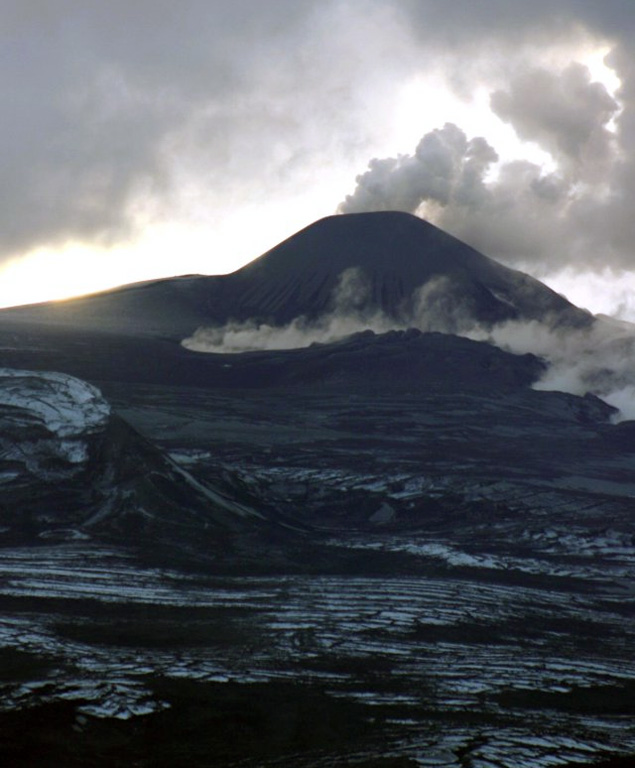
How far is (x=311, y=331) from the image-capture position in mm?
121688

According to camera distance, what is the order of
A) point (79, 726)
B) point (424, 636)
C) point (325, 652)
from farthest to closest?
point (424, 636) < point (325, 652) < point (79, 726)

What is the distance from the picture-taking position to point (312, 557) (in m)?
44.0

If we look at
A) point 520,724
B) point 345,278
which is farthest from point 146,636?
point 345,278

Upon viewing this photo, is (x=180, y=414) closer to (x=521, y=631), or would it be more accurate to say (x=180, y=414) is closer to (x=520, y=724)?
(x=521, y=631)

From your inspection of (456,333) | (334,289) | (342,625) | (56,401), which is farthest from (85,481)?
(334,289)

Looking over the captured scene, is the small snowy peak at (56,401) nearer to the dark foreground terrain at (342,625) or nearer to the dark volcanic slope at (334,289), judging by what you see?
the dark foreground terrain at (342,625)

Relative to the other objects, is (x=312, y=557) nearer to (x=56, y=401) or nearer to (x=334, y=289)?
(x=56, y=401)

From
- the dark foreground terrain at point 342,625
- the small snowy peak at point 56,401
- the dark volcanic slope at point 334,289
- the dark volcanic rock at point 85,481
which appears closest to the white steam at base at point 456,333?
the dark volcanic slope at point 334,289

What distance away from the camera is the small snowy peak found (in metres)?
49.1

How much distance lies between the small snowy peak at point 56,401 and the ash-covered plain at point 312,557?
5.3 inches

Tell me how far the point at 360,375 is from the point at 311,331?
19554 millimetres

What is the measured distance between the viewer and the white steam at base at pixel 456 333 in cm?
11538

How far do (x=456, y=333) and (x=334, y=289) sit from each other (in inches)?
567

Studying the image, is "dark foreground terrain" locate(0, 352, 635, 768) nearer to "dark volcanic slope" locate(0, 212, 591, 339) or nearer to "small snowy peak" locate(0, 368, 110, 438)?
"small snowy peak" locate(0, 368, 110, 438)
